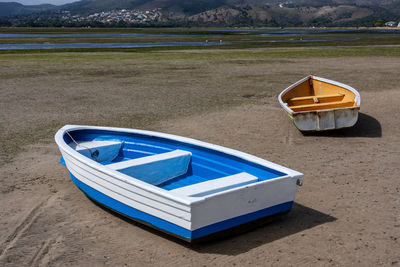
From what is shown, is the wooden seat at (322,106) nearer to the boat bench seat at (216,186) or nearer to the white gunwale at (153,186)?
the white gunwale at (153,186)

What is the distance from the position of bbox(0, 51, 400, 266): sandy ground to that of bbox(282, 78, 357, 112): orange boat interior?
70 cm

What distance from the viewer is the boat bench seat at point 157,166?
7.26 m

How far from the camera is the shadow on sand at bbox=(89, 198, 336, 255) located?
19.9ft

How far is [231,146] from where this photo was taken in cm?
1110

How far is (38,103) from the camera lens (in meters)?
16.7

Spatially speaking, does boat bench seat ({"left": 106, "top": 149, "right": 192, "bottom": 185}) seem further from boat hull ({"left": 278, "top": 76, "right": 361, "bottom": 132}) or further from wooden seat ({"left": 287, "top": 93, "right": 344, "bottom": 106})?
wooden seat ({"left": 287, "top": 93, "right": 344, "bottom": 106})

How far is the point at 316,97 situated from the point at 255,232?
8.39m

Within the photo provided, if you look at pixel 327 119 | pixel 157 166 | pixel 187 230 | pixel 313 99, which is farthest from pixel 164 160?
pixel 313 99

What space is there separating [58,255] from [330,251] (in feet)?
12.4

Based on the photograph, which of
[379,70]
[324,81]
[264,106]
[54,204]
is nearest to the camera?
[54,204]

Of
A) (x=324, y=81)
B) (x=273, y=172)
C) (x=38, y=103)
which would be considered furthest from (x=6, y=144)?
(x=324, y=81)

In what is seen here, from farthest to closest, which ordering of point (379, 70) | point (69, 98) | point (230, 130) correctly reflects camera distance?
point (379, 70), point (69, 98), point (230, 130)

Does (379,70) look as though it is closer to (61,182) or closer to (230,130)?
(230,130)

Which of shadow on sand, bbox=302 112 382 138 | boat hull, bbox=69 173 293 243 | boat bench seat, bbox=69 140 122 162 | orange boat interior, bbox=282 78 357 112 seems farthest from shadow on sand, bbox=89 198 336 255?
orange boat interior, bbox=282 78 357 112
